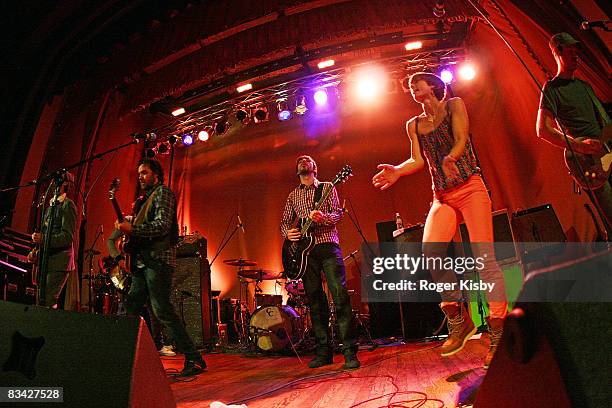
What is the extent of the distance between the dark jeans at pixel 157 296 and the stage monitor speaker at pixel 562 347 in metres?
3.73

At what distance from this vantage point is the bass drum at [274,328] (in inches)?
259

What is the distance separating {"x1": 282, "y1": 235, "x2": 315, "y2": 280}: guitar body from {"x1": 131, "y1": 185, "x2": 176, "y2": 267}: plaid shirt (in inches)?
46.2

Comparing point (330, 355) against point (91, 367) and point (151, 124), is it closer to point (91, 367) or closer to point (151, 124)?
point (91, 367)

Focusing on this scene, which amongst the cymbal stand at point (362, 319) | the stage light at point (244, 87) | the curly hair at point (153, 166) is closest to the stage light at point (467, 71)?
the cymbal stand at point (362, 319)

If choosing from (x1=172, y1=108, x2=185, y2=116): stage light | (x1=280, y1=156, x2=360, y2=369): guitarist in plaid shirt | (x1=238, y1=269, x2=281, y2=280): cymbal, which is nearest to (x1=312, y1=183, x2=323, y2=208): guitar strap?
(x1=280, y1=156, x2=360, y2=369): guitarist in plaid shirt

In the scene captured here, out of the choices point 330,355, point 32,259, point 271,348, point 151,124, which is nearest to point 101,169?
point 151,124

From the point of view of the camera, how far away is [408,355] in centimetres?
516

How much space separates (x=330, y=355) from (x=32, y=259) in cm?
346

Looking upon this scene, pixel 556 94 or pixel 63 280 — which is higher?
pixel 556 94

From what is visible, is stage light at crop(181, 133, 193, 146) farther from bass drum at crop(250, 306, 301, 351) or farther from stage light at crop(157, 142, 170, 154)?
bass drum at crop(250, 306, 301, 351)

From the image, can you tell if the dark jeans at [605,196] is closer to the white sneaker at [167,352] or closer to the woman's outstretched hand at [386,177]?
the woman's outstretched hand at [386,177]

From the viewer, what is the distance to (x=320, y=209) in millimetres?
4777

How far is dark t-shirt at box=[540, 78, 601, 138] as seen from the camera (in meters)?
3.35

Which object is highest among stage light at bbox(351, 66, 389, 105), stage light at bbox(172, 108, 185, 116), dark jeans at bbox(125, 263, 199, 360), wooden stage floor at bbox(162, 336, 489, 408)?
stage light at bbox(172, 108, 185, 116)
